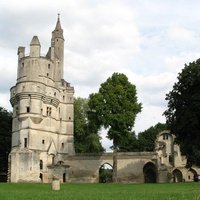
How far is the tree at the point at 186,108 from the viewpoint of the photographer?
34938 millimetres

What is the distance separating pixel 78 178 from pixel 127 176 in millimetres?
6351

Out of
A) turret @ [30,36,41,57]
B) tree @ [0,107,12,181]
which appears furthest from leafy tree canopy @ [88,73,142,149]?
tree @ [0,107,12,181]

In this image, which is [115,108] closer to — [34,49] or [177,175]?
[34,49]

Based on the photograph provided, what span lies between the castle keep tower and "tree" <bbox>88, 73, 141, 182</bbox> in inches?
277

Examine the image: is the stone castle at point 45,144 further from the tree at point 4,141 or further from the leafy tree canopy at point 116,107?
the tree at point 4,141

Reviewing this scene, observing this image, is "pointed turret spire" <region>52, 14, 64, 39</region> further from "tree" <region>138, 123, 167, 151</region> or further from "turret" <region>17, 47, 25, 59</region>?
"tree" <region>138, 123, 167, 151</region>

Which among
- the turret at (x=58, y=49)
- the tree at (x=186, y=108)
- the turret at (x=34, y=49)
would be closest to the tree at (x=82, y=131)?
the turret at (x=58, y=49)

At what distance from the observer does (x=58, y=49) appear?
60562 mm

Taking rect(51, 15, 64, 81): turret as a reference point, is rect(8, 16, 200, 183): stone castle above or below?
below

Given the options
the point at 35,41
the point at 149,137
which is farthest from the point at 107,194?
the point at 149,137

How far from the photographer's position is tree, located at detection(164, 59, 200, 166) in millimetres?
34938

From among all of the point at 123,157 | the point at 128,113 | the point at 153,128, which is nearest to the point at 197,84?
the point at 128,113

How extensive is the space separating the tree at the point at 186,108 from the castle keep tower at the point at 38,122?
19.9m

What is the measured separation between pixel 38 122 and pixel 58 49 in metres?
13.4
